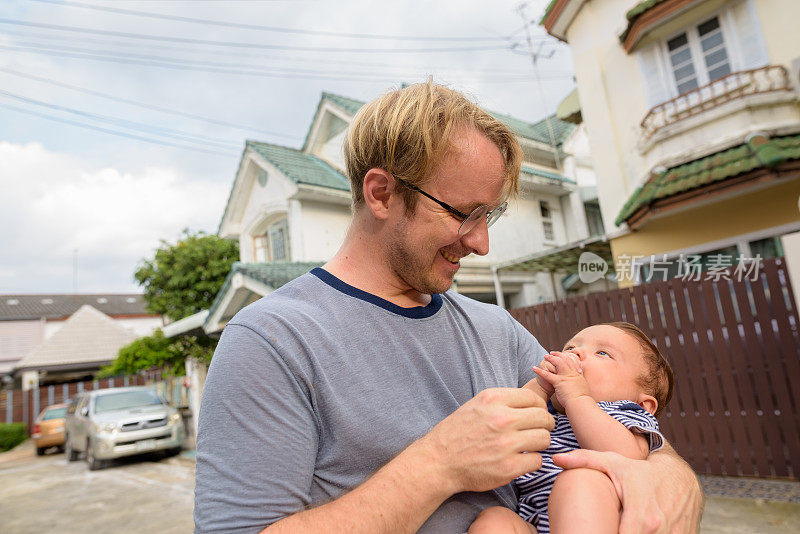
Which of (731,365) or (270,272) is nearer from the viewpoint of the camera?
(731,365)

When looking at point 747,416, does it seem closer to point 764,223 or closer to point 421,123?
point 764,223

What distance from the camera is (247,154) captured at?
50.6ft

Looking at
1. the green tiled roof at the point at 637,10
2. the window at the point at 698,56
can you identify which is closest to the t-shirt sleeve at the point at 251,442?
the green tiled roof at the point at 637,10

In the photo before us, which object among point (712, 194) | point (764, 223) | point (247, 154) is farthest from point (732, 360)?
point (247, 154)

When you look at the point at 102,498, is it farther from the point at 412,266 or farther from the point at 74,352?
the point at 74,352

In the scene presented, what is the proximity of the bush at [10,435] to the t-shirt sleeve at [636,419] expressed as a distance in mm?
24204

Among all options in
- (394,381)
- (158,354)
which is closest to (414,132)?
(394,381)

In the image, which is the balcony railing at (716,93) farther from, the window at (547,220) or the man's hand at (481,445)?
the man's hand at (481,445)

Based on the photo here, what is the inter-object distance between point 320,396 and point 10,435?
79.8 feet

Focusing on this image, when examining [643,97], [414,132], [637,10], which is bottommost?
[414,132]

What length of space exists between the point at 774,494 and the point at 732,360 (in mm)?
1353

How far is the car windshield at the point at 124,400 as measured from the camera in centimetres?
1234

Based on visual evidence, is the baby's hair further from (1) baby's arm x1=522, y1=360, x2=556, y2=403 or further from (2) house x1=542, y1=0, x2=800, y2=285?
(2) house x1=542, y1=0, x2=800, y2=285

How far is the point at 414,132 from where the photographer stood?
150 cm
